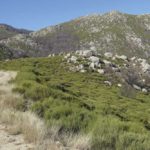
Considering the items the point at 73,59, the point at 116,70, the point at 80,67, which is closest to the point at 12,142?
the point at 116,70

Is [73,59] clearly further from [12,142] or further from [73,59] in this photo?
[12,142]

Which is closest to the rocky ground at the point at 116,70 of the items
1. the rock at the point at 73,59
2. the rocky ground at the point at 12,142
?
the rock at the point at 73,59

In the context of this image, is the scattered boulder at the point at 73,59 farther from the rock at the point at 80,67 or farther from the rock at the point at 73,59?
the rock at the point at 80,67

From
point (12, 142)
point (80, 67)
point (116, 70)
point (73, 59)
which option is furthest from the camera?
point (73, 59)

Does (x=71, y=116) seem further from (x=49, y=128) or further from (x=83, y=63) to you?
(x=83, y=63)

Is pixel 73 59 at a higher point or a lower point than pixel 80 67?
higher

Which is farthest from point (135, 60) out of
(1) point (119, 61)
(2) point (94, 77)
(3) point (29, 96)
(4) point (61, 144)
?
(4) point (61, 144)

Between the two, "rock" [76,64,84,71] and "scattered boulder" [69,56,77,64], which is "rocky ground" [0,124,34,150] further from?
"scattered boulder" [69,56,77,64]

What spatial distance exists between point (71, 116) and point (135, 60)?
153521 millimetres

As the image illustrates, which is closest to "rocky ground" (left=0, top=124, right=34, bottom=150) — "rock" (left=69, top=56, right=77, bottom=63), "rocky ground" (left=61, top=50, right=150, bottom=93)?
"rocky ground" (left=61, top=50, right=150, bottom=93)

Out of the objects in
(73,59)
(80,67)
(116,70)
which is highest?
(73,59)

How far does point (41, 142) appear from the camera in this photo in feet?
32.7

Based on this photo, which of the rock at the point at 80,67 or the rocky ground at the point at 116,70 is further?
the rock at the point at 80,67

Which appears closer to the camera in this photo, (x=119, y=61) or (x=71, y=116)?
(x=71, y=116)
